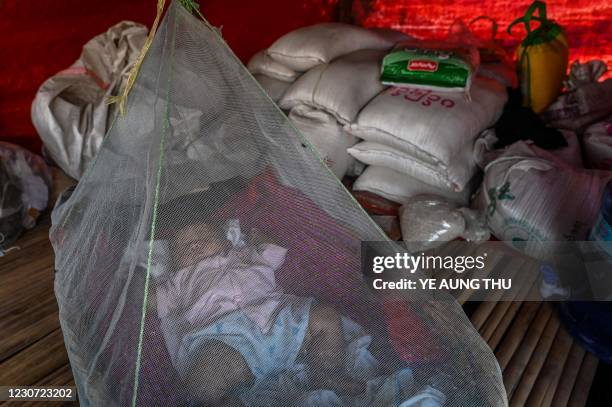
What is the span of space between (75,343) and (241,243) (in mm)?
376

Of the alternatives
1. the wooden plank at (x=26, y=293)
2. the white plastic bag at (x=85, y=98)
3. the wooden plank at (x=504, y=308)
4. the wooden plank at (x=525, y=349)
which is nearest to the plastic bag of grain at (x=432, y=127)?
the wooden plank at (x=504, y=308)

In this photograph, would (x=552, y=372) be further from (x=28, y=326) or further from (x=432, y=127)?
(x=28, y=326)

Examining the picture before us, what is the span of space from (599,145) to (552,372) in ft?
3.01

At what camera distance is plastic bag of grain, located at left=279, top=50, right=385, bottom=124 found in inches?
66.7

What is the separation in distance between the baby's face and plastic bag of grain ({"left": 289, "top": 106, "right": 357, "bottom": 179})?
93 centimetres

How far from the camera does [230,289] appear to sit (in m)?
0.85

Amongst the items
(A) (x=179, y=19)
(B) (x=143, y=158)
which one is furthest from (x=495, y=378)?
(A) (x=179, y=19)

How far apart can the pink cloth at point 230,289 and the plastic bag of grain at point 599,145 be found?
50.9 inches

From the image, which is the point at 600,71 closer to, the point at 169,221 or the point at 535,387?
the point at 535,387

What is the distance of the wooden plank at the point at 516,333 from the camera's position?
1.06m

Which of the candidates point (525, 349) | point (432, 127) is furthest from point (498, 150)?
point (525, 349)

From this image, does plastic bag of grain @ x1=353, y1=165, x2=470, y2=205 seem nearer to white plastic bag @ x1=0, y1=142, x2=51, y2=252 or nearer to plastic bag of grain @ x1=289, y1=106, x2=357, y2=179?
plastic bag of grain @ x1=289, y1=106, x2=357, y2=179

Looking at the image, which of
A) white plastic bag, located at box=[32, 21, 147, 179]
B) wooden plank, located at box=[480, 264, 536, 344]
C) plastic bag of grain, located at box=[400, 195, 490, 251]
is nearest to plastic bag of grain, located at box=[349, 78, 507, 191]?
plastic bag of grain, located at box=[400, 195, 490, 251]

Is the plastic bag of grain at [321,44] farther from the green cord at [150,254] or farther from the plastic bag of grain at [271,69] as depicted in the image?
the green cord at [150,254]
